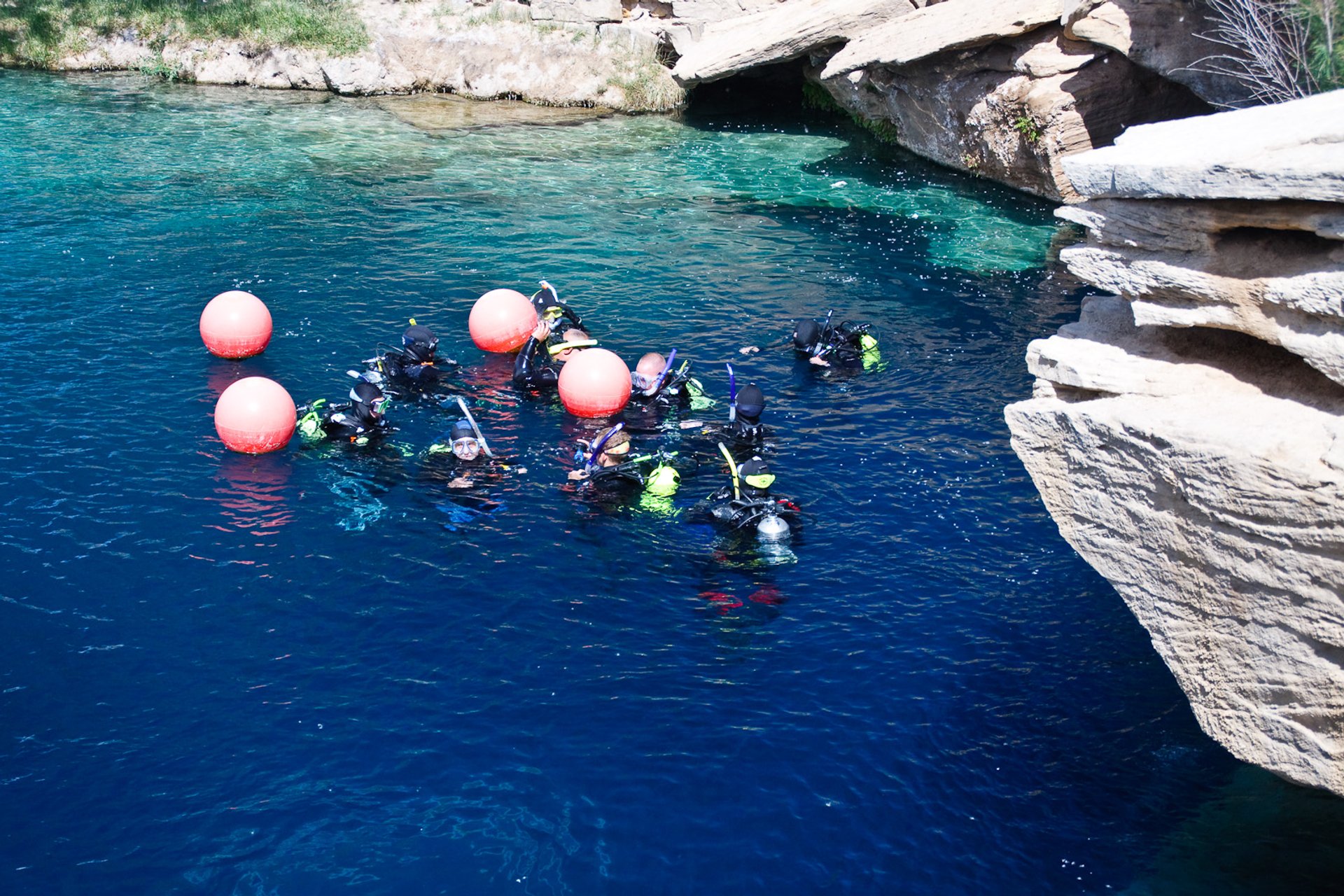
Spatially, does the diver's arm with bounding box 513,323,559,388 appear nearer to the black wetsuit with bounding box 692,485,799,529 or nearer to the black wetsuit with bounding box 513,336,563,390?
the black wetsuit with bounding box 513,336,563,390

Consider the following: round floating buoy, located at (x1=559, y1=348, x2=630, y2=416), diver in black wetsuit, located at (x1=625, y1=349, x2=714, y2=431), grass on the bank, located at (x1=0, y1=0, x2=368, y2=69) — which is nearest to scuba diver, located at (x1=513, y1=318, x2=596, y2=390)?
round floating buoy, located at (x1=559, y1=348, x2=630, y2=416)

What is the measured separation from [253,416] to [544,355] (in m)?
5.87

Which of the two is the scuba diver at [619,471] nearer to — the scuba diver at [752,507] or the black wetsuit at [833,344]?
the scuba diver at [752,507]

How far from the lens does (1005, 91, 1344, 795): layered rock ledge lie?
849 cm

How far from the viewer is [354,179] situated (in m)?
29.3

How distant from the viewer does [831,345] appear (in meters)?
19.8

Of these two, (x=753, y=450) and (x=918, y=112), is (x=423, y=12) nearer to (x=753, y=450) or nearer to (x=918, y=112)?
(x=918, y=112)

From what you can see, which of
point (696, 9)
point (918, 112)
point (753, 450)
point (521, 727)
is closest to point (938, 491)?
point (753, 450)

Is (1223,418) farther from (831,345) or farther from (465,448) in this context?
(831,345)

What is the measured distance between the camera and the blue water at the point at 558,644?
10.4 m

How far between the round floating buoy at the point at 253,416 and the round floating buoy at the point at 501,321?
4.30 meters

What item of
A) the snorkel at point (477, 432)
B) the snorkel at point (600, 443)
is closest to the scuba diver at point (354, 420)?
the snorkel at point (477, 432)

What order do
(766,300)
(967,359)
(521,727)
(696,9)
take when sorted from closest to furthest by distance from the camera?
(521,727)
(967,359)
(766,300)
(696,9)

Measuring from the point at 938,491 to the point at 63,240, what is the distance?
19.1 m
